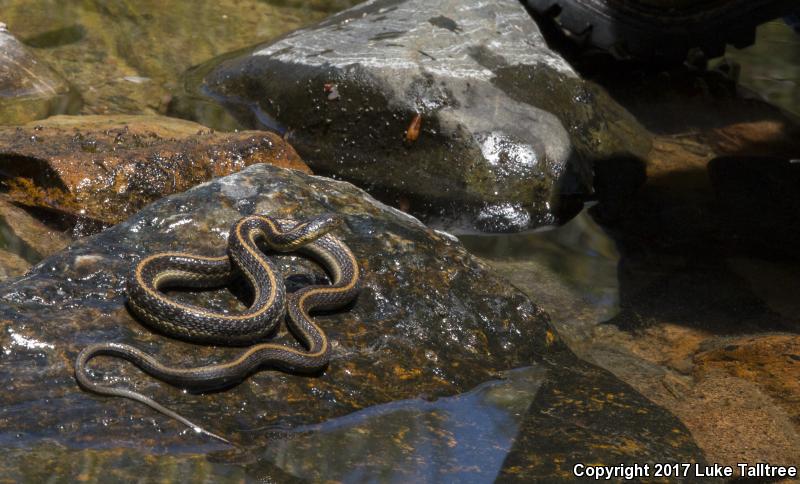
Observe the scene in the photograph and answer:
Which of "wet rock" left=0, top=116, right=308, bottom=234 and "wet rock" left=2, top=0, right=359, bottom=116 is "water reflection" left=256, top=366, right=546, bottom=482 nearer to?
"wet rock" left=0, top=116, right=308, bottom=234

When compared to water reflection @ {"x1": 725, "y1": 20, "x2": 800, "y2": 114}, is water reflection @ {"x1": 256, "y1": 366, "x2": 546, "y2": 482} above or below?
above

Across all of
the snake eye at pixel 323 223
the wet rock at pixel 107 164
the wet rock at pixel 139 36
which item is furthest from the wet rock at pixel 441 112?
the snake eye at pixel 323 223

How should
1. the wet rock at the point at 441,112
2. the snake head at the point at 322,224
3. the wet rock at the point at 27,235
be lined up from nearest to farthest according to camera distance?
the snake head at the point at 322,224, the wet rock at the point at 27,235, the wet rock at the point at 441,112

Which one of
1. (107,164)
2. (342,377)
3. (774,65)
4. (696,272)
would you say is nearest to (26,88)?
(107,164)

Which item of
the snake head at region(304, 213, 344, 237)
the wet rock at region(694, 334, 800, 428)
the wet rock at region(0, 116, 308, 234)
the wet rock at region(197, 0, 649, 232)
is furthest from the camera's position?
the wet rock at region(197, 0, 649, 232)

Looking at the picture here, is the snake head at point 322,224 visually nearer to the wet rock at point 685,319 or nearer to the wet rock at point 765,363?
the wet rock at point 685,319

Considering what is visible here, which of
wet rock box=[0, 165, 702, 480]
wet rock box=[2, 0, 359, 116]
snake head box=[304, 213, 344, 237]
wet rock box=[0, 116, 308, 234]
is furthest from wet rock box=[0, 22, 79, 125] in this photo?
snake head box=[304, 213, 344, 237]
